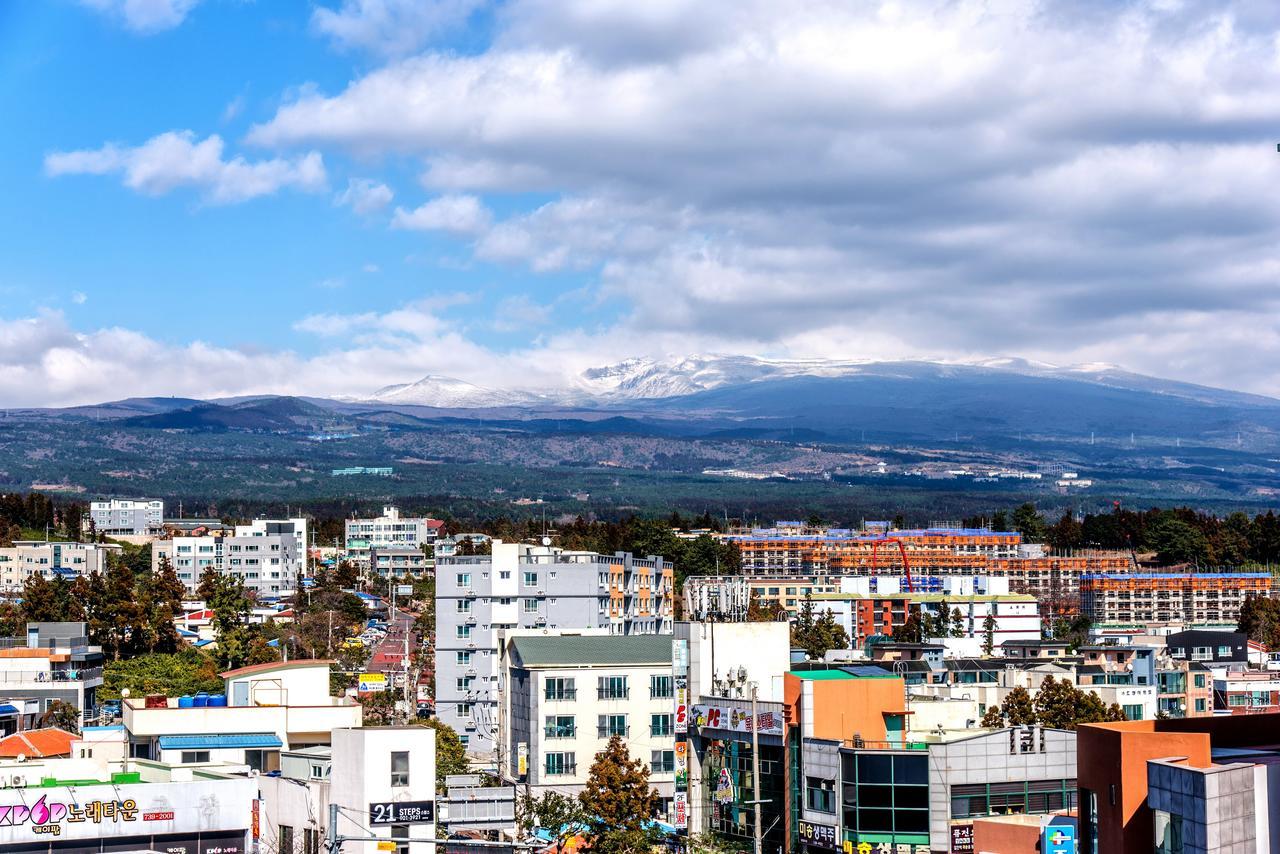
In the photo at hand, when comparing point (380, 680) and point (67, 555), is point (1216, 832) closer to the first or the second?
point (380, 680)

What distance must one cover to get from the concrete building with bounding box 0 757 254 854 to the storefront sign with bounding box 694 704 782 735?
1317 cm

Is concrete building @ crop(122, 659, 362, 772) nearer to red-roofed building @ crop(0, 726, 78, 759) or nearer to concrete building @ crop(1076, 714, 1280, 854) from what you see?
red-roofed building @ crop(0, 726, 78, 759)

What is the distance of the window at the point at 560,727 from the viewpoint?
69750 millimetres

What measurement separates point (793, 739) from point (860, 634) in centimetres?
11041

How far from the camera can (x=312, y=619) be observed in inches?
5812

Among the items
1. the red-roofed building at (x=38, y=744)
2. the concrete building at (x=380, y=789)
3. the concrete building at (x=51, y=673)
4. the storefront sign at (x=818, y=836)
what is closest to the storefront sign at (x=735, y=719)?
the storefront sign at (x=818, y=836)

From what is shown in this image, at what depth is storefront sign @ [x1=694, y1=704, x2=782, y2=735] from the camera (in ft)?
161

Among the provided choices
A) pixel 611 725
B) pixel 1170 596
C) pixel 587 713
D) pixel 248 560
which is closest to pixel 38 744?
pixel 587 713

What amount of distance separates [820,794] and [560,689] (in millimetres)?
24742

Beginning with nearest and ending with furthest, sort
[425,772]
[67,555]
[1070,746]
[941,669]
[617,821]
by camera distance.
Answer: [425,772] → [1070,746] → [617,821] → [941,669] → [67,555]

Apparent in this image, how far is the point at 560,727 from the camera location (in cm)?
6988

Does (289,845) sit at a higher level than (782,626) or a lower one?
lower

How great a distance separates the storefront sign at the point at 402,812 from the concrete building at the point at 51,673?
42742mm

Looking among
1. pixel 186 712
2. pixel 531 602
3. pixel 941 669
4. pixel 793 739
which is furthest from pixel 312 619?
pixel 793 739
